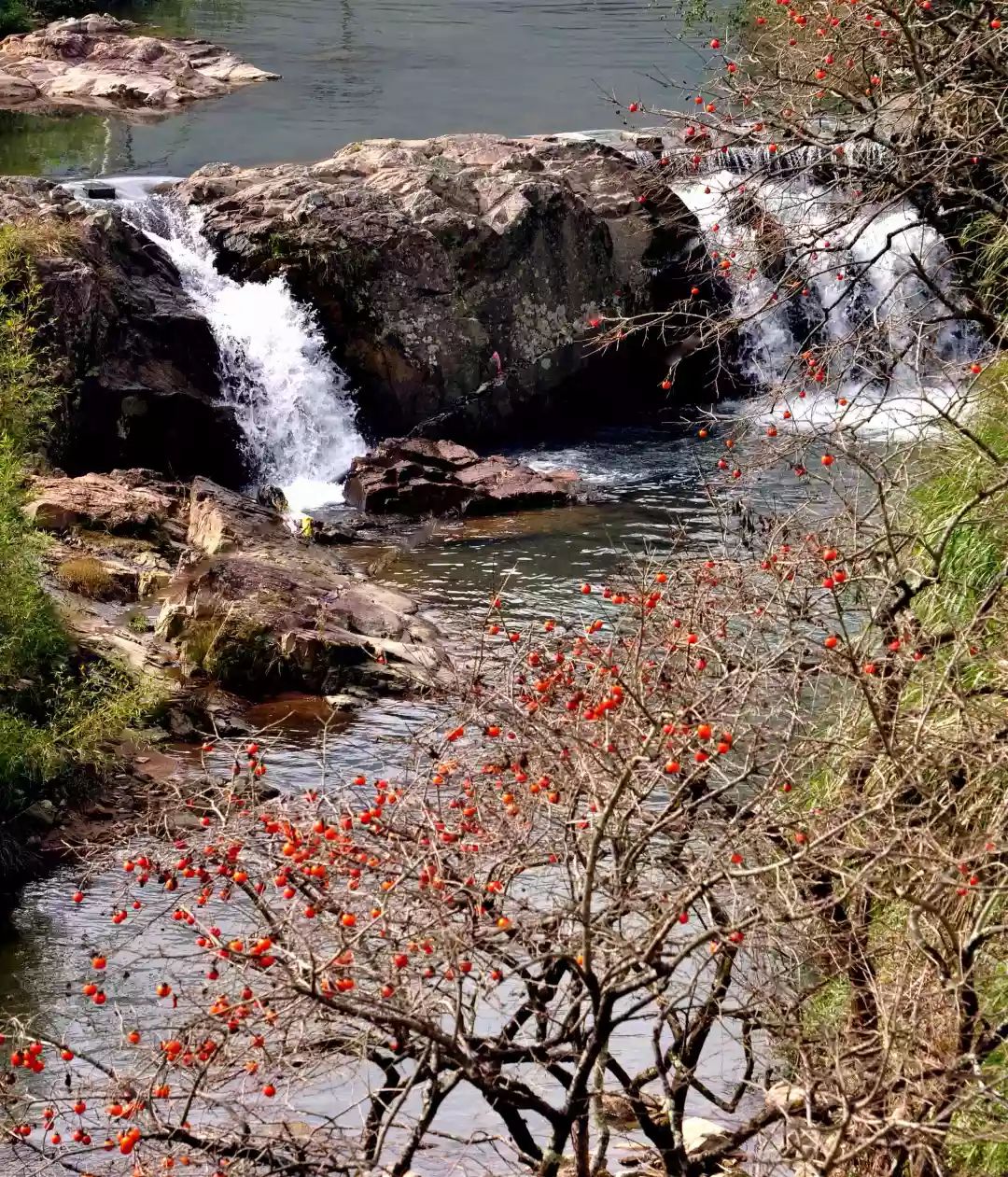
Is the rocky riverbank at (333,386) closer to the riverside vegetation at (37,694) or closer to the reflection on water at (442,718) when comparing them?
the reflection on water at (442,718)

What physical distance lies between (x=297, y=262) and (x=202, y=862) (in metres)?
14.1

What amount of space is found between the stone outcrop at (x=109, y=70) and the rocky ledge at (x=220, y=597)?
16.7 metres

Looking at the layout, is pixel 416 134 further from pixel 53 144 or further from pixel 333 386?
pixel 333 386

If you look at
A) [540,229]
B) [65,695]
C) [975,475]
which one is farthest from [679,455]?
[975,475]

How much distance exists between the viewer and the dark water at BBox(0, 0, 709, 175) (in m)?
26.5

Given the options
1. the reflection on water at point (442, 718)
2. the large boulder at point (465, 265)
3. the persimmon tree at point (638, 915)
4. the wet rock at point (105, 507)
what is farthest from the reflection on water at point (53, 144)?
the persimmon tree at point (638, 915)

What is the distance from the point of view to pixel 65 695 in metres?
11.5

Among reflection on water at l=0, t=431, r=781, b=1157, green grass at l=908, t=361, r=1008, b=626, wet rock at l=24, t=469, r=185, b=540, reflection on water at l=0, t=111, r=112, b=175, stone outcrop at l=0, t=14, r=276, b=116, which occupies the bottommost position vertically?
reflection on water at l=0, t=431, r=781, b=1157

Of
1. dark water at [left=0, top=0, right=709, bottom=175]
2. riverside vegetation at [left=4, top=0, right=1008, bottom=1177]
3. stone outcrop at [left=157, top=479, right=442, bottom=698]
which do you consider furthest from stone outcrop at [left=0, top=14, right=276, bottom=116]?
riverside vegetation at [left=4, top=0, right=1008, bottom=1177]

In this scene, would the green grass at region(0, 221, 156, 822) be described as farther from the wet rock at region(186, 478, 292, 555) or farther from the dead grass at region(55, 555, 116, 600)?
the wet rock at region(186, 478, 292, 555)

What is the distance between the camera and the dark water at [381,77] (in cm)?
2653

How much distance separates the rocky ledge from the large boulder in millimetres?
4077

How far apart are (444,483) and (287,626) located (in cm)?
475

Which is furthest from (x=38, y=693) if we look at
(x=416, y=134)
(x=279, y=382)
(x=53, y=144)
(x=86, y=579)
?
(x=53, y=144)
